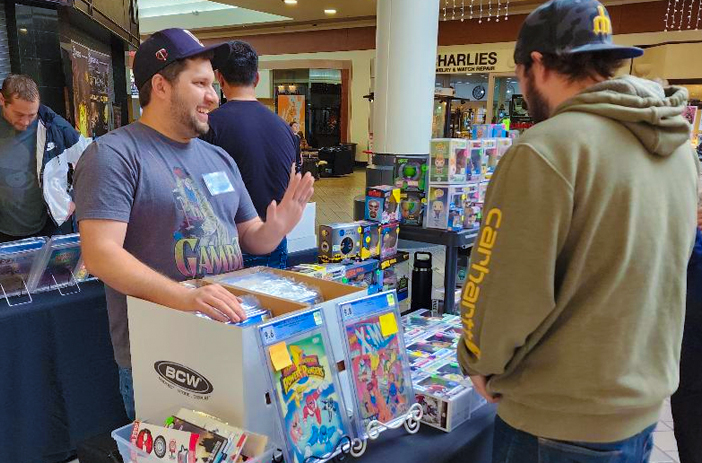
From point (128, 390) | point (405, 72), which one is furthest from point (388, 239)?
point (405, 72)

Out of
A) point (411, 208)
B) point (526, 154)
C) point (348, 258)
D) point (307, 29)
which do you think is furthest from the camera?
point (307, 29)

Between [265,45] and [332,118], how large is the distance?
2.89 meters

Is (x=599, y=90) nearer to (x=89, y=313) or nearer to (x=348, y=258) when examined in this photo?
(x=348, y=258)

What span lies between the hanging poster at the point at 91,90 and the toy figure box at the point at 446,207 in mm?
4414

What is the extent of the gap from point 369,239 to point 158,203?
1.16 m

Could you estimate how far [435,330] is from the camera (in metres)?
2.00

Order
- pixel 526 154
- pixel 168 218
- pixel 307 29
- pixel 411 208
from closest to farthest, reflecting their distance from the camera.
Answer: pixel 526 154 → pixel 168 218 → pixel 411 208 → pixel 307 29

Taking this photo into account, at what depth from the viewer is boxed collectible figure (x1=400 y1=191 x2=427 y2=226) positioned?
266 centimetres

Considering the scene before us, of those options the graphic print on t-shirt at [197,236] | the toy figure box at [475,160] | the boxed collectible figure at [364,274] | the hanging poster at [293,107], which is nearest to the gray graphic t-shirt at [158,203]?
the graphic print on t-shirt at [197,236]

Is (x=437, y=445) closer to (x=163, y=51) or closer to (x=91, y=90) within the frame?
(x=163, y=51)

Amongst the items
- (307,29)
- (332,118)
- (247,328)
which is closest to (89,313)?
(247,328)

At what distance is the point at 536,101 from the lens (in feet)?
3.58

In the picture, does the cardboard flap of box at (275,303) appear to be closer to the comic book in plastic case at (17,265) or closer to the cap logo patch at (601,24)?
the cap logo patch at (601,24)

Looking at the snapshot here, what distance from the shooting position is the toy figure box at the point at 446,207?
2580 mm
